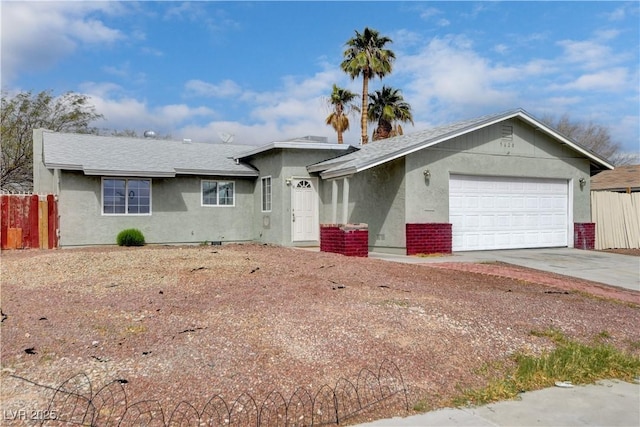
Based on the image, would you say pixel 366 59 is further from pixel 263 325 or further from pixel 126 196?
pixel 263 325

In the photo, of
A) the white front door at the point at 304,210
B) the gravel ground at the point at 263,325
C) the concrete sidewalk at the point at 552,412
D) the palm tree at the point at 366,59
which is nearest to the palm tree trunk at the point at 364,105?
the palm tree at the point at 366,59

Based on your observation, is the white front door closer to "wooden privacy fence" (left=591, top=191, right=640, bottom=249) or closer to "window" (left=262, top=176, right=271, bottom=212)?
"window" (left=262, top=176, right=271, bottom=212)

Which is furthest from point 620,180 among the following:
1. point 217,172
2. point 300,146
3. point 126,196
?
point 126,196

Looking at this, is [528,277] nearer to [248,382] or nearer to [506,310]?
[506,310]

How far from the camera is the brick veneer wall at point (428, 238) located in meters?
14.4

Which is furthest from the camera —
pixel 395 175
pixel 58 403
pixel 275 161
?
pixel 275 161

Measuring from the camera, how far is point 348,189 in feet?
51.9

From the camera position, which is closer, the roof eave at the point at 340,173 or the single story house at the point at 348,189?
the roof eave at the point at 340,173

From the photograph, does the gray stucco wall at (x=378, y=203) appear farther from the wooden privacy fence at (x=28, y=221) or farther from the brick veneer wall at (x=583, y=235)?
the wooden privacy fence at (x=28, y=221)

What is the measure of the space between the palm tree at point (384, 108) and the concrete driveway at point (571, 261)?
17.9 m

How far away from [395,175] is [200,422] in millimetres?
11886

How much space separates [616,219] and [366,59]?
17706mm

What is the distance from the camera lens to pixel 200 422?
379 centimetres

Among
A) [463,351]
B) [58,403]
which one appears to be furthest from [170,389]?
[463,351]
